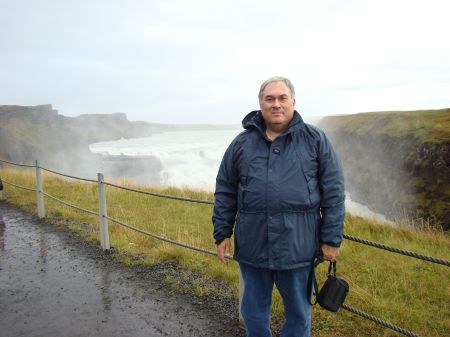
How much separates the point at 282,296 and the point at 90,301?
277cm

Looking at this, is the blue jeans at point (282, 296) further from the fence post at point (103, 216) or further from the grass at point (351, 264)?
the fence post at point (103, 216)

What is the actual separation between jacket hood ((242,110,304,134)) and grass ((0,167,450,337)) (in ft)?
7.41

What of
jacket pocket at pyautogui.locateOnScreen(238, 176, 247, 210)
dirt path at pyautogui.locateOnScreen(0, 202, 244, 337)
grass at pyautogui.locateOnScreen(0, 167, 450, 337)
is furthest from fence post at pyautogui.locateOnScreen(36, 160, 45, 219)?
jacket pocket at pyautogui.locateOnScreen(238, 176, 247, 210)

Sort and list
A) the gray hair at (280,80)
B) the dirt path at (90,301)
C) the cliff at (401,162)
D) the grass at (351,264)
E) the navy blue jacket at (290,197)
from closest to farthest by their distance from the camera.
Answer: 1. the navy blue jacket at (290,197)
2. the gray hair at (280,80)
3. the dirt path at (90,301)
4. the grass at (351,264)
5. the cliff at (401,162)

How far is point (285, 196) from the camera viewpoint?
2398 millimetres

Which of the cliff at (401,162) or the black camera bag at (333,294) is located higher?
the black camera bag at (333,294)

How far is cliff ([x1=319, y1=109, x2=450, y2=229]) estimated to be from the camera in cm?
2627

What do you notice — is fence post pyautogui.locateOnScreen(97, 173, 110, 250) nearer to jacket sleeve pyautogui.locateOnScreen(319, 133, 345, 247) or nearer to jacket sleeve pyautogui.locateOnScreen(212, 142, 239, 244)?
jacket sleeve pyautogui.locateOnScreen(212, 142, 239, 244)

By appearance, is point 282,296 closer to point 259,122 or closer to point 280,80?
point 259,122

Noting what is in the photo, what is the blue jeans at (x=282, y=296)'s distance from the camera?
2590 millimetres

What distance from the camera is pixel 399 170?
32031mm

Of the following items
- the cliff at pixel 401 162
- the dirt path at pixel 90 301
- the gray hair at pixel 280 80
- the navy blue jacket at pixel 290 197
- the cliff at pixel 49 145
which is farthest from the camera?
the cliff at pixel 49 145

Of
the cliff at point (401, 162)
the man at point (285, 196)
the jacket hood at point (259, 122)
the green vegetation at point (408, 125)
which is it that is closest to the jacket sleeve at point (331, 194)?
the man at point (285, 196)

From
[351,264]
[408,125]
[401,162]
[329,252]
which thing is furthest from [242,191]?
[408,125]
